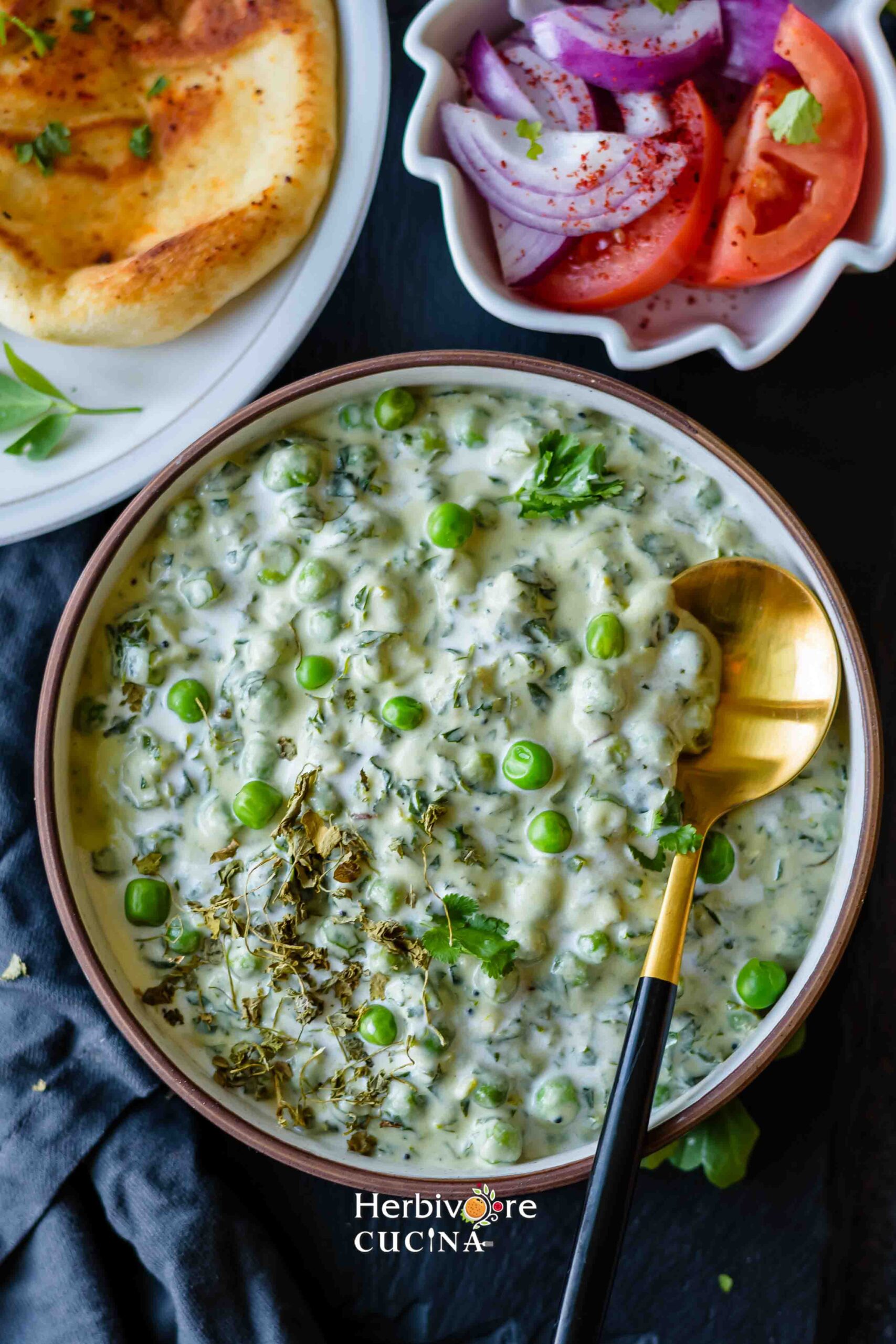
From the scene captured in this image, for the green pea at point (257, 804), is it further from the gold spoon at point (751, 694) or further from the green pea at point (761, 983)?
the green pea at point (761, 983)

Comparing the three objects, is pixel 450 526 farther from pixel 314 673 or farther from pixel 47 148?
pixel 47 148

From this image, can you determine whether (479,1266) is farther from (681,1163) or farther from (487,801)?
(487,801)

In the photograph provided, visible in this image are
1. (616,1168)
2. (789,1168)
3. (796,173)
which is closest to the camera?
(616,1168)

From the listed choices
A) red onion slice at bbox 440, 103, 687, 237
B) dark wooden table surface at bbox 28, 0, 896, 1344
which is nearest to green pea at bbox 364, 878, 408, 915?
dark wooden table surface at bbox 28, 0, 896, 1344

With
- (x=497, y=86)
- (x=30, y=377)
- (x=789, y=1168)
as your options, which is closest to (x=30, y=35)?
(x=30, y=377)

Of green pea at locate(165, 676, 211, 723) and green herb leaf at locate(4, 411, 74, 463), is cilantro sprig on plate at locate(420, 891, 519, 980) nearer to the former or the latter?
green pea at locate(165, 676, 211, 723)

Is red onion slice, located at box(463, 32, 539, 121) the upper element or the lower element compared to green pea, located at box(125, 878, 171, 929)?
upper

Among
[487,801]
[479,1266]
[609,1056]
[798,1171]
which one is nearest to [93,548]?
[487,801]
